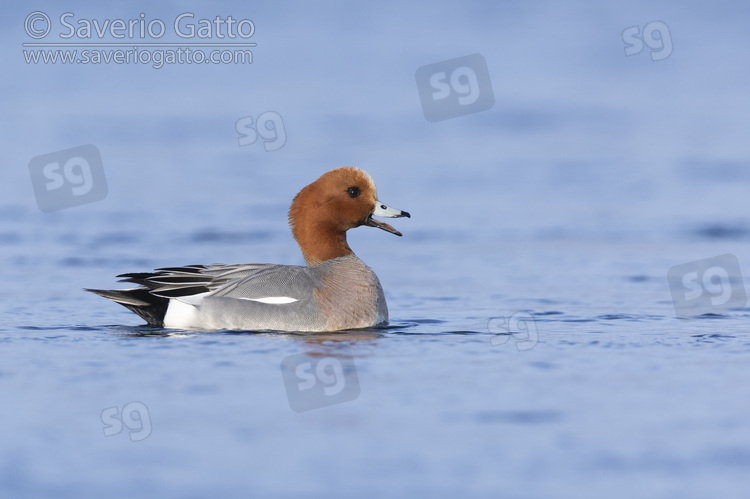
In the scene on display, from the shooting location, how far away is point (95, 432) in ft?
21.6

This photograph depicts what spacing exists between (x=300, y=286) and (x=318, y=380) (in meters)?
1.89

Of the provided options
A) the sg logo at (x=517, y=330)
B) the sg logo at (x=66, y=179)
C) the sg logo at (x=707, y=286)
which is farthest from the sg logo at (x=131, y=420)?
the sg logo at (x=66, y=179)

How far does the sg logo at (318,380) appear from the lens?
23.6ft

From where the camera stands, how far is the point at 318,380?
7.59 m

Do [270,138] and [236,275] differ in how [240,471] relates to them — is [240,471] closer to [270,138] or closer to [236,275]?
[236,275]

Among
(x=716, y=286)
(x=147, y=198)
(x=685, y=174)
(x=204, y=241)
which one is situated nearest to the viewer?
(x=716, y=286)

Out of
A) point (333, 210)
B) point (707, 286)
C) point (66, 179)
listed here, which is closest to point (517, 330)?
point (333, 210)

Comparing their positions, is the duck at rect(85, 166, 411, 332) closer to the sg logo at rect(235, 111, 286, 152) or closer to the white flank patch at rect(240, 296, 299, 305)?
the white flank patch at rect(240, 296, 299, 305)

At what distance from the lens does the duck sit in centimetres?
933

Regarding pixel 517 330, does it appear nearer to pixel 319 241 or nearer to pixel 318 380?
pixel 319 241

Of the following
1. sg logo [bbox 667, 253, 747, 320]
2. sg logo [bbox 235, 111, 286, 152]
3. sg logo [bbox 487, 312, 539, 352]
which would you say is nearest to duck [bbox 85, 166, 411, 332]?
sg logo [bbox 487, 312, 539, 352]

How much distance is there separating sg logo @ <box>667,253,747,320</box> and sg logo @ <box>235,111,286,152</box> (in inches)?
316

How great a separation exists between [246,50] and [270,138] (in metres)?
5.64

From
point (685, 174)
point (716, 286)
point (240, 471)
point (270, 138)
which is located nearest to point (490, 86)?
point (270, 138)
